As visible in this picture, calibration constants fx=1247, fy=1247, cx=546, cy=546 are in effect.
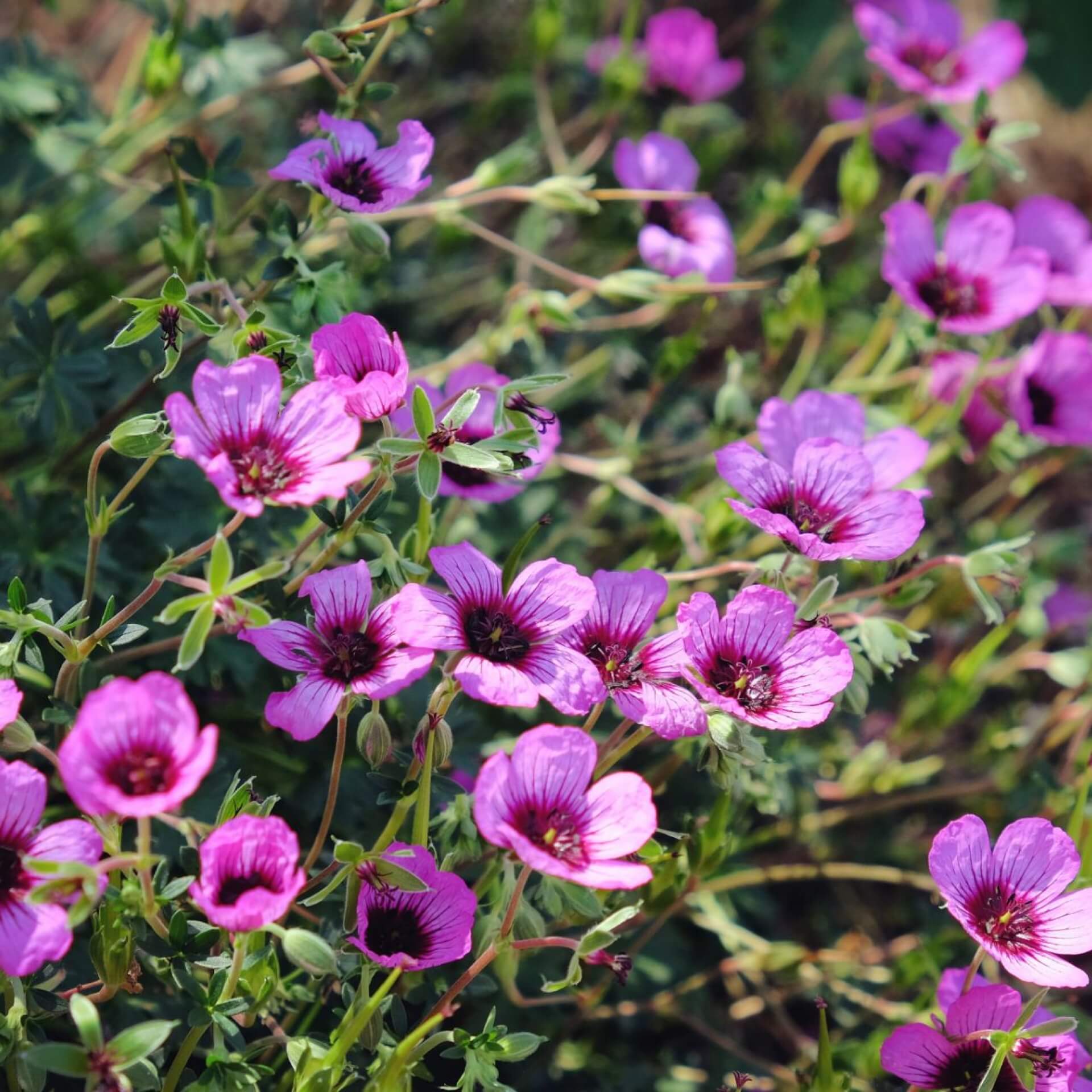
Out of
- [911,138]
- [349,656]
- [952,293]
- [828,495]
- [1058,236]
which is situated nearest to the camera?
[349,656]

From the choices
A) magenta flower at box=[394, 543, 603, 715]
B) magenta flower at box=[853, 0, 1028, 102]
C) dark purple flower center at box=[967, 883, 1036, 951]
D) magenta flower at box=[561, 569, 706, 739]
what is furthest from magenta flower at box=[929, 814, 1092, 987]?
magenta flower at box=[853, 0, 1028, 102]

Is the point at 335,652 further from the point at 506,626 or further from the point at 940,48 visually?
the point at 940,48

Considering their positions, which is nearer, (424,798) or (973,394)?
(424,798)

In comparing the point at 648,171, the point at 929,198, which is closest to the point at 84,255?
the point at 648,171

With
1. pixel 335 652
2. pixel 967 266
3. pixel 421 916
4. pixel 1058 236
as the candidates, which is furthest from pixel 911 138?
pixel 421 916

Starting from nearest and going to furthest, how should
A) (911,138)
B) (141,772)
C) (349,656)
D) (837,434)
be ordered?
(141,772) < (349,656) < (837,434) < (911,138)

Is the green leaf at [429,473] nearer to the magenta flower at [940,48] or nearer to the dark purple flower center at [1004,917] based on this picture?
the dark purple flower center at [1004,917]

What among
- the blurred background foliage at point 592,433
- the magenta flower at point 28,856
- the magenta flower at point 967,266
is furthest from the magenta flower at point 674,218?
the magenta flower at point 28,856
